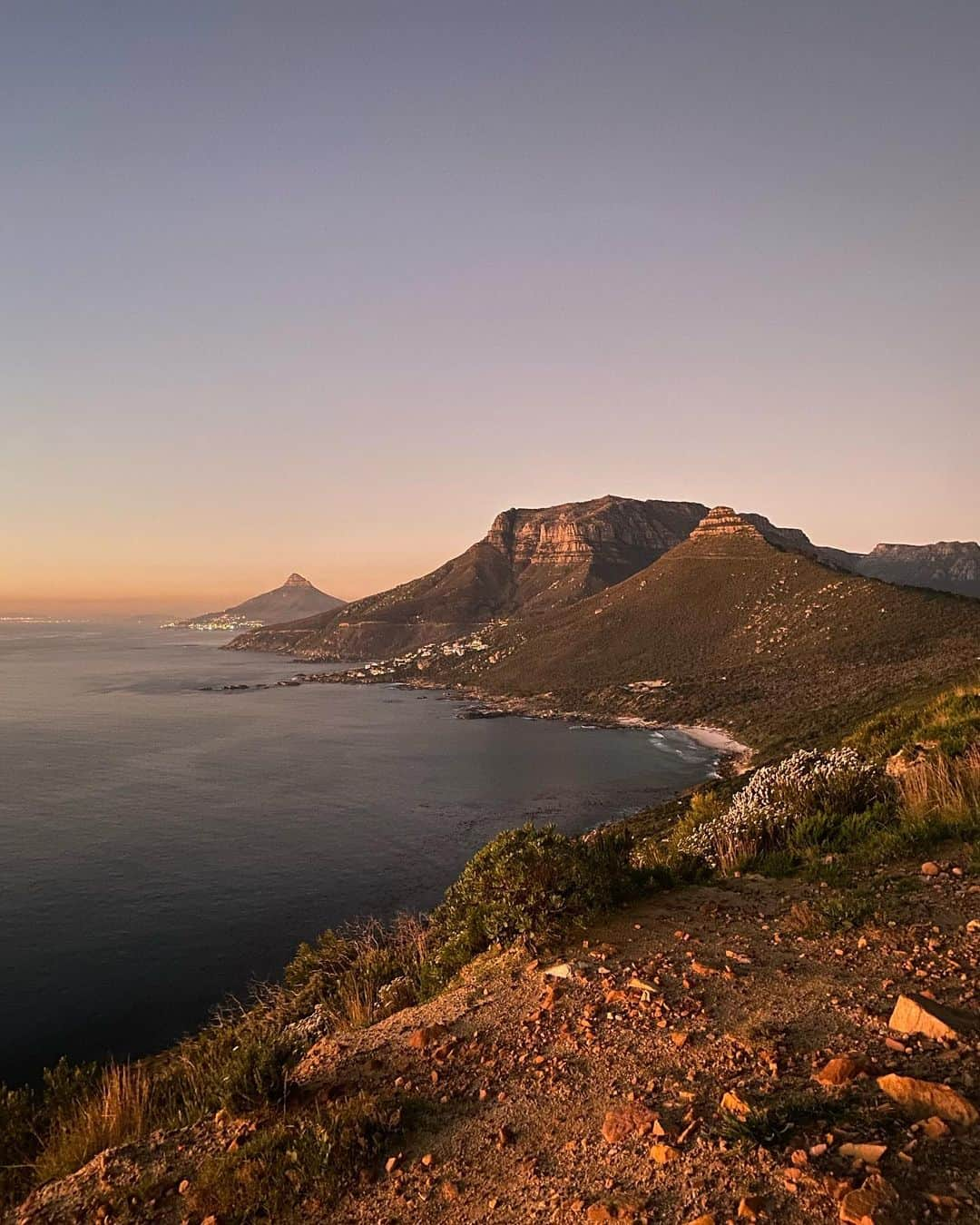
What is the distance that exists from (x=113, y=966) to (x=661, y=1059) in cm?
3399

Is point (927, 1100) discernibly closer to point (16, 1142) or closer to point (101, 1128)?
point (101, 1128)

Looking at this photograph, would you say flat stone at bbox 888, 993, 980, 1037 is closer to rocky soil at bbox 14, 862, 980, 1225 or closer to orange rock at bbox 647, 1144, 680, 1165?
rocky soil at bbox 14, 862, 980, 1225

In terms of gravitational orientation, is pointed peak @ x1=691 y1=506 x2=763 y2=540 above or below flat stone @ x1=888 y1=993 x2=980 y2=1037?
above

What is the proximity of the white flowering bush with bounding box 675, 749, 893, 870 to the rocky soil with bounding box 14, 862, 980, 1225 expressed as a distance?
10.0 ft

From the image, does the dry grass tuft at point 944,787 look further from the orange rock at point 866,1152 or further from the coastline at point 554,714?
the coastline at point 554,714

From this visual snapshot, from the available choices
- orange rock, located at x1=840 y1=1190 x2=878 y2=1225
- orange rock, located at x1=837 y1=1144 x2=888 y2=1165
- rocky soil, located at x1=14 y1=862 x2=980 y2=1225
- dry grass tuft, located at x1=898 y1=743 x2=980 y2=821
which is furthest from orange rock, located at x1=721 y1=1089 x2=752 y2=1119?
dry grass tuft, located at x1=898 y1=743 x2=980 y2=821

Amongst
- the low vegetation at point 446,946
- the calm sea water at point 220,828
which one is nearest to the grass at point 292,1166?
the low vegetation at point 446,946

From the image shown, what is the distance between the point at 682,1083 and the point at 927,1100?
5.61 ft

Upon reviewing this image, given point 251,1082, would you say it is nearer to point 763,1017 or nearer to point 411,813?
point 763,1017

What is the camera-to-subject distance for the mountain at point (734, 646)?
3150 inches

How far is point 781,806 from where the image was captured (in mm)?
12688

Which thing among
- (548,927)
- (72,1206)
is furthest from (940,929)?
(72,1206)

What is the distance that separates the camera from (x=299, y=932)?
114 feet

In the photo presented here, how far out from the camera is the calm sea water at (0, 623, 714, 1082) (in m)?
29.9
